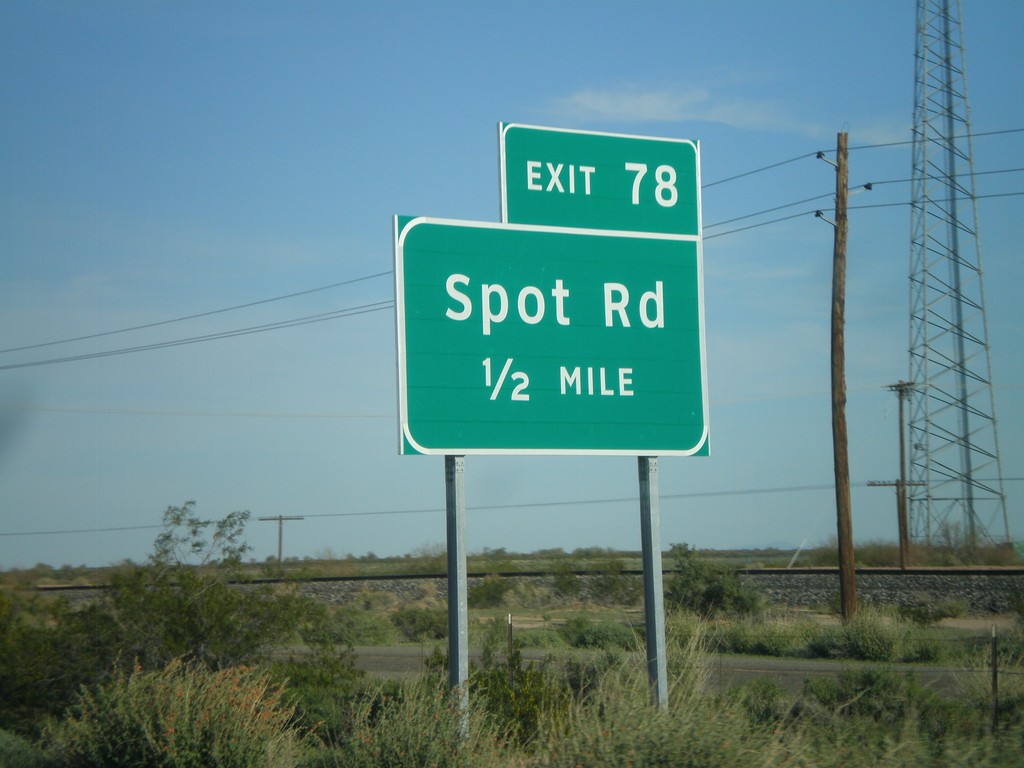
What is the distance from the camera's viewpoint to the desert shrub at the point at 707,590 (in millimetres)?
34781

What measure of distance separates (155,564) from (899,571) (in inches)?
1146

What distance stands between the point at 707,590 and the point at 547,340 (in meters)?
27.7

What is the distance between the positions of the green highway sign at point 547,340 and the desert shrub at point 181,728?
2.70 meters

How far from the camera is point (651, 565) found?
9359 mm

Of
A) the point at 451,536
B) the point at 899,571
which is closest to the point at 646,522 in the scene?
the point at 451,536

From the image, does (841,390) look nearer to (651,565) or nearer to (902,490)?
(651,565)

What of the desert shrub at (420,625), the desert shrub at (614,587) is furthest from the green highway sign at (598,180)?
the desert shrub at (614,587)

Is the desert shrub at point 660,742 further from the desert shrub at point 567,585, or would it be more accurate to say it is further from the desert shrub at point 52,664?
the desert shrub at point 567,585

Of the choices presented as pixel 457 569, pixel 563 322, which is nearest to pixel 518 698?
pixel 457 569

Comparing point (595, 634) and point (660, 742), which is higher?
point (660, 742)

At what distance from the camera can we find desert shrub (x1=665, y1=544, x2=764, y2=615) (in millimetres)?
34781

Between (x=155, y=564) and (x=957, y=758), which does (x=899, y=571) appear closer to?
(x=155, y=564)

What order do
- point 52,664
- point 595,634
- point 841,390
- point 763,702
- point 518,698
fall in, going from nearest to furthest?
point 518,698 < point 763,702 < point 52,664 < point 841,390 < point 595,634

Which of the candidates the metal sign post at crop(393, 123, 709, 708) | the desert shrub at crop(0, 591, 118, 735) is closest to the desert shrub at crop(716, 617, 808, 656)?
the desert shrub at crop(0, 591, 118, 735)
